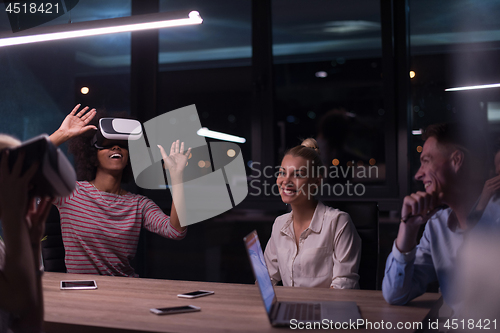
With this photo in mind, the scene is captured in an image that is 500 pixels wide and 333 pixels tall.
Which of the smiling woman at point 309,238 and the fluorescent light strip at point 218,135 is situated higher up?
the fluorescent light strip at point 218,135

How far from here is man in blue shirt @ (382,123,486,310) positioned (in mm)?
1486

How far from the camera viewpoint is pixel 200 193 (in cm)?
386

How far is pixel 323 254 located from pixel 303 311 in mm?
662

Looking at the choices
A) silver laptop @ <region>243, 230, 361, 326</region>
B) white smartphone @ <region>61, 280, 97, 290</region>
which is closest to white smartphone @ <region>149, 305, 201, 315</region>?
silver laptop @ <region>243, 230, 361, 326</region>

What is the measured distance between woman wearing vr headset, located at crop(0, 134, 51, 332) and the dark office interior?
2.34m

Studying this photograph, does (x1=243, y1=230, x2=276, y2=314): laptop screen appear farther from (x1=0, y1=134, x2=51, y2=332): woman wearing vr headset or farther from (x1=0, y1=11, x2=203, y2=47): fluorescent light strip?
(x1=0, y1=11, x2=203, y2=47): fluorescent light strip

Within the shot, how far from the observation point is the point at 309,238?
2135 mm

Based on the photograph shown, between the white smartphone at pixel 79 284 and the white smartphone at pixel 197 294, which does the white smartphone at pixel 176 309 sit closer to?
the white smartphone at pixel 197 294

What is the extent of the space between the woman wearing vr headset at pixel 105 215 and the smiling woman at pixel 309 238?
0.66 m

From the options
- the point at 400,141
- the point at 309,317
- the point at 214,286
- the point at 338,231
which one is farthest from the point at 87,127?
the point at 400,141

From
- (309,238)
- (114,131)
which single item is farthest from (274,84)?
(309,238)

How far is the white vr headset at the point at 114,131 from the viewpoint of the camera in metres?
2.58

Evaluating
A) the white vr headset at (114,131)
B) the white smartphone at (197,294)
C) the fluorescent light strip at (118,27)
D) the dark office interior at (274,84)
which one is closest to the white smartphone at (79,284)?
the white smartphone at (197,294)

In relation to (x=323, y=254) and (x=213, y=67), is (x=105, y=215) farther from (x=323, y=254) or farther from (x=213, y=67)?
(x=213, y=67)
